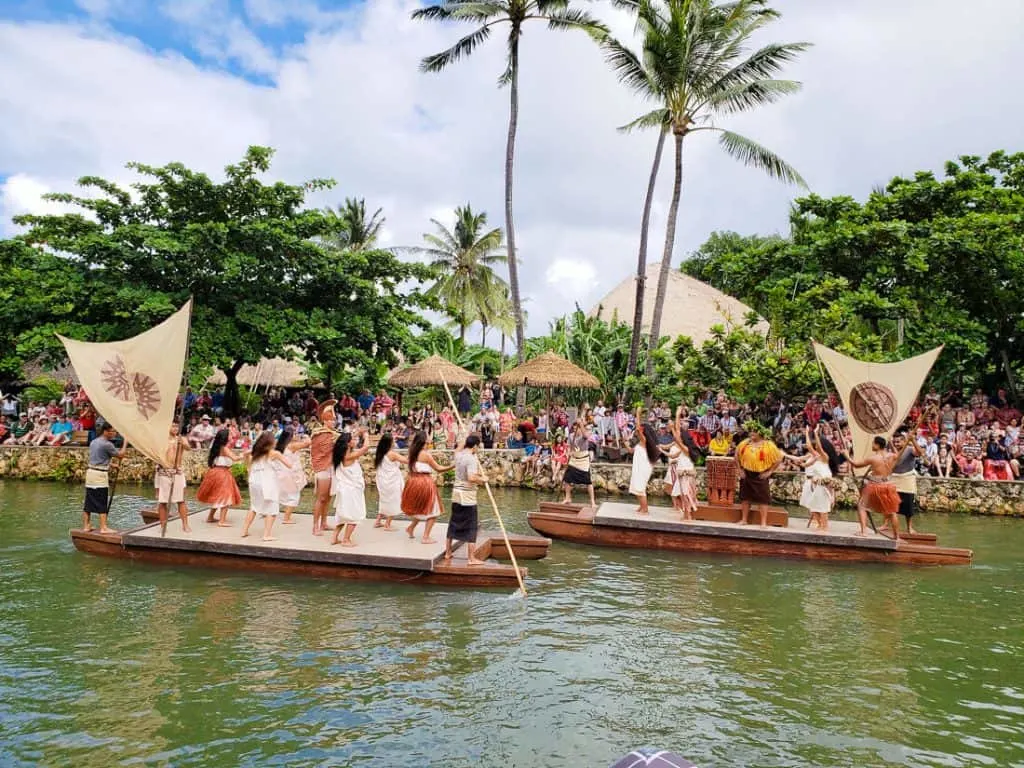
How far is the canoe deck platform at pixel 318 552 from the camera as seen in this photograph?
9000 millimetres

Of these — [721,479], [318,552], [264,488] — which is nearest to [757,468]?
[721,479]

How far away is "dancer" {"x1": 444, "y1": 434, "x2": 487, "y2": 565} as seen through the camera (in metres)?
9.18

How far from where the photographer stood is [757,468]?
11.3 meters

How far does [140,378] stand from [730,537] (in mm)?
7949

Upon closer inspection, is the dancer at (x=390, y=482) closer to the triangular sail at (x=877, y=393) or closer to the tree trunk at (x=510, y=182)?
the triangular sail at (x=877, y=393)

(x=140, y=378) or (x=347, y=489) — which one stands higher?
(x=140, y=378)

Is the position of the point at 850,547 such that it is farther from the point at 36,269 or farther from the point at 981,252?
the point at 36,269

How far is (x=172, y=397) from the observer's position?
31.4 ft

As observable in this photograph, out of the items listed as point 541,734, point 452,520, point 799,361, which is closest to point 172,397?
point 452,520

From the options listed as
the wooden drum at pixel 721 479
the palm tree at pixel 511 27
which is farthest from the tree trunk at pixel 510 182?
the wooden drum at pixel 721 479

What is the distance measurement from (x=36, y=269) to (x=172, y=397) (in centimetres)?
1246

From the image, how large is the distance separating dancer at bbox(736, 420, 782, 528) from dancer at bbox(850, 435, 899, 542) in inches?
42.7

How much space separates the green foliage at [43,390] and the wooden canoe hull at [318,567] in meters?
16.5

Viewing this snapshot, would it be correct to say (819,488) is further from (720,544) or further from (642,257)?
(642,257)
